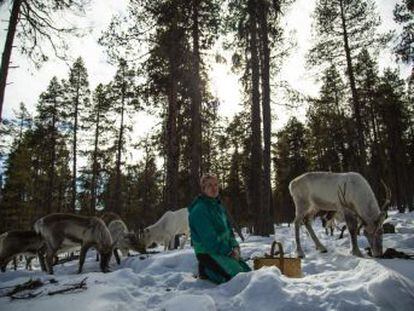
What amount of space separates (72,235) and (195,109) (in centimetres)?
830

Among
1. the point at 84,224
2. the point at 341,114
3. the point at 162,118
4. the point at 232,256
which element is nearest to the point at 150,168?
the point at 341,114

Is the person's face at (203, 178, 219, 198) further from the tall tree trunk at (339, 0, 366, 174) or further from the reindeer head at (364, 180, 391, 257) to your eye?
the tall tree trunk at (339, 0, 366, 174)

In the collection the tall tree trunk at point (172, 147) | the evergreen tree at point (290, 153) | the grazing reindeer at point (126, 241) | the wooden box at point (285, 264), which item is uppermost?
the evergreen tree at point (290, 153)

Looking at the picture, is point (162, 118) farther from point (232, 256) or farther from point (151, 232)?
point (232, 256)

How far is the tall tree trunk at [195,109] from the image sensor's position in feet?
52.5

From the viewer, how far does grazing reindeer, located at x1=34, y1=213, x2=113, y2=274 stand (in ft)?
32.8

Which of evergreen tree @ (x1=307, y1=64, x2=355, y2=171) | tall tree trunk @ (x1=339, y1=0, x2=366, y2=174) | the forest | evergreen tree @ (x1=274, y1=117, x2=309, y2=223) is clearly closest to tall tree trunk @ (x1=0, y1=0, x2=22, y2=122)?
the forest

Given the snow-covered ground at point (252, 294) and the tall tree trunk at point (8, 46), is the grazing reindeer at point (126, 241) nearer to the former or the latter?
the tall tree trunk at point (8, 46)

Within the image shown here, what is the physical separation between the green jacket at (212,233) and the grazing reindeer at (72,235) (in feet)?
14.9

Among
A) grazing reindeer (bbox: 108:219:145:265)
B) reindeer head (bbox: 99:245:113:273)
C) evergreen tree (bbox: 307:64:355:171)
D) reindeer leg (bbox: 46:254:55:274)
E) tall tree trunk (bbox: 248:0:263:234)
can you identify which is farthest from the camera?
evergreen tree (bbox: 307:64:355:171)

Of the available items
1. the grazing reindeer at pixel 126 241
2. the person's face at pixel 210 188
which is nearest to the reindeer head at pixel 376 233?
the person's face at pixel 210 188

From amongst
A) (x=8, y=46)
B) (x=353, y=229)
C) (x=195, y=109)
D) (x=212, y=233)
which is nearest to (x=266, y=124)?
(x=195, y=109)

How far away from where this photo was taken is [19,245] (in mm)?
10633

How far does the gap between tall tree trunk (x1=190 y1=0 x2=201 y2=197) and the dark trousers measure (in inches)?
383
